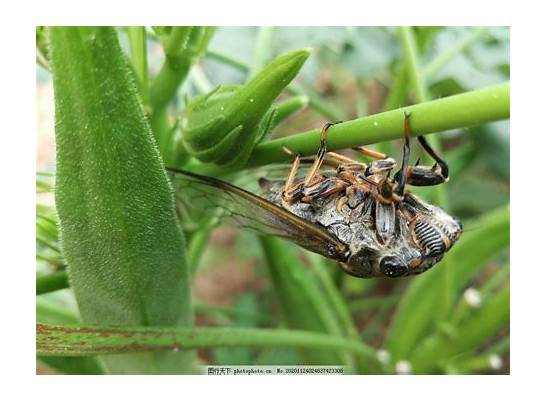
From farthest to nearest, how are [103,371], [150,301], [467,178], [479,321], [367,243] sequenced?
[467,178]
[479,321]
[103,371]
[150,301]
[367,243]

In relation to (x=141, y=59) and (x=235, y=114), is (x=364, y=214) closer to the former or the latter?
(x=235, y=114)

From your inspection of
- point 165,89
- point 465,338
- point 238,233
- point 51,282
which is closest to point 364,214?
point 165,89

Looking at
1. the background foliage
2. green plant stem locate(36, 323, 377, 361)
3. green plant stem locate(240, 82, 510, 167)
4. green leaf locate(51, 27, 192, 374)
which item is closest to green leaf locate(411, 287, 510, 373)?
the background foliage

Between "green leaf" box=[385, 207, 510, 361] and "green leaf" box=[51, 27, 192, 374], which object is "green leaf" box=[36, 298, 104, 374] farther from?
"green leaf" box=[385, 207, 510, 361]

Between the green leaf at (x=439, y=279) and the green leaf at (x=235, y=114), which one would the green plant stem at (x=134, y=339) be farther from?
the green leaf at (x=439, y=279)

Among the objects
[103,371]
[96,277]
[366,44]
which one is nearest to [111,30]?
[96,277]

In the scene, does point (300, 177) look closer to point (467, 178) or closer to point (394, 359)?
point (394, 359)

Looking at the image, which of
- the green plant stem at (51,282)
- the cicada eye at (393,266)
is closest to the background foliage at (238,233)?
the green plant stem at (51,282)
